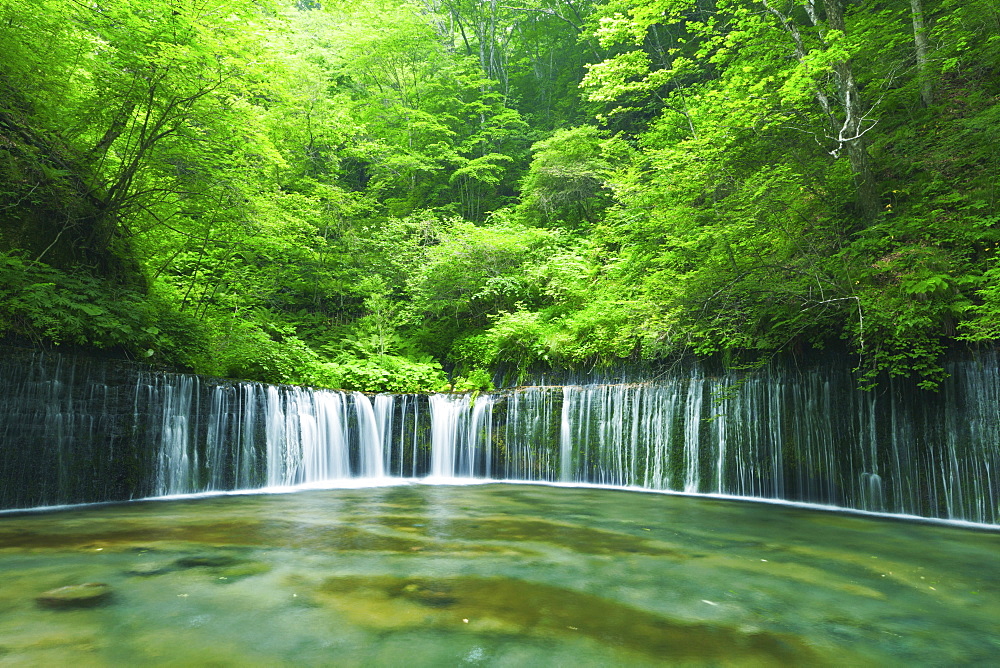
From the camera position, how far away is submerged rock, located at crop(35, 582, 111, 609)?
11.4 feet

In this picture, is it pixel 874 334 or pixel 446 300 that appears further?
pixel 446 300

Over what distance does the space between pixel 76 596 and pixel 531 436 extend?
9.10 meters

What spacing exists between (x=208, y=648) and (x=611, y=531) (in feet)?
14.8

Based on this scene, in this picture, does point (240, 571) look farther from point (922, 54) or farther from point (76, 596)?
point (922, 54)

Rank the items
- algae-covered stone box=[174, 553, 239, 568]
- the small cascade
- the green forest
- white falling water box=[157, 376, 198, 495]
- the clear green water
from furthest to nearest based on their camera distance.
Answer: the small cascade
white falling water box=[157, 376, 198, 495]
the green forest
algae-covered stone box=[174, 553, 239, 568]
the clear green water

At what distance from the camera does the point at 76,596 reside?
3.65 meters

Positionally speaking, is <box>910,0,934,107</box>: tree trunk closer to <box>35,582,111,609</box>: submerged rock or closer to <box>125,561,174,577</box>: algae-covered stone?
<box>125,561,174,577</box>: algae-covered stone

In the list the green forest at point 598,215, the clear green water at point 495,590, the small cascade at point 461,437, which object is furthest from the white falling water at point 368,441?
the clear green water at point 495,590

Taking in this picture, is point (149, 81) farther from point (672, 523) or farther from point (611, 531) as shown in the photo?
point (672, 523)

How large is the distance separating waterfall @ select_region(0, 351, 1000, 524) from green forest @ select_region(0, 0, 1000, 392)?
0.56 metres

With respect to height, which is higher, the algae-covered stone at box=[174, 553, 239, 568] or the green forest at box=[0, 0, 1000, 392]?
the green forest at box=[0, 0, 1000, 392]

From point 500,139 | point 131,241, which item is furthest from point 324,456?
point 500,139

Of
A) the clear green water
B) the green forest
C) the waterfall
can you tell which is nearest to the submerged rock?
the clear green water

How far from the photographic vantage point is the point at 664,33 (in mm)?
19891
